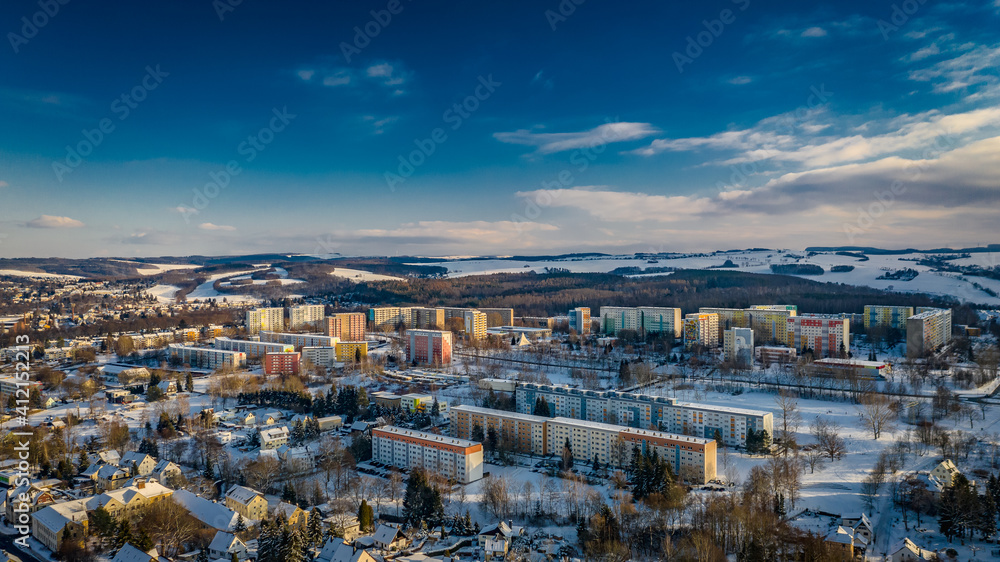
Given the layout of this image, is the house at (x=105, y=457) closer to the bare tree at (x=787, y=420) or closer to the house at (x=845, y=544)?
the house at (x=845, y=544)

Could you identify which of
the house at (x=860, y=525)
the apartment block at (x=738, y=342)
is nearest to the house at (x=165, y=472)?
the house at (x=860, y=525)

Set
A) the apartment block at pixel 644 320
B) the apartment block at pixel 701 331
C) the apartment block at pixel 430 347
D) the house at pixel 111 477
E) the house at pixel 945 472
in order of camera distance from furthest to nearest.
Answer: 1. the apartment block at pixel 644 320
2. the apartment block at pixel 701 331
3. the apartment block at pixel 430 347
4. the house at pixel 111 477
5. the house at pixel 945 472

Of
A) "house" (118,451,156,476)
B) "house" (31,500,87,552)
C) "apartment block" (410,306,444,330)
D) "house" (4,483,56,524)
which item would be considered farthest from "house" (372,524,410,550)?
"apartment block" (410,306,444,330)

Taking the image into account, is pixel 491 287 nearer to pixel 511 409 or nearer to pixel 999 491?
pixel 511 409

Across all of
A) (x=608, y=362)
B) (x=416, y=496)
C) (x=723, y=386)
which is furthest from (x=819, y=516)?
(x=608, y=362)

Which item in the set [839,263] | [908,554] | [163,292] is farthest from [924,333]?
[163,292]

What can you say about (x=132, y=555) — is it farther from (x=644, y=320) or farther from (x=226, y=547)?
(x=644, y=320)

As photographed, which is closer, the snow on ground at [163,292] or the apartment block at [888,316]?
the apartment block at [888,316]
